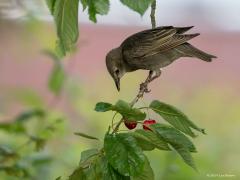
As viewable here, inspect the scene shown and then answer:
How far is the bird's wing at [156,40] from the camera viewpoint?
117 inches

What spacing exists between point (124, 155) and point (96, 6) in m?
0.50

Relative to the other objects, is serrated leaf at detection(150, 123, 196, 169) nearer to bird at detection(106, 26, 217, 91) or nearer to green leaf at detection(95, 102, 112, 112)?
green leaf at detection(95, 102, 112, 112)

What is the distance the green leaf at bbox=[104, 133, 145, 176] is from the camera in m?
1.83

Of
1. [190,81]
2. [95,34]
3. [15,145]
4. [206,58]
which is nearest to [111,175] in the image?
[206,58]

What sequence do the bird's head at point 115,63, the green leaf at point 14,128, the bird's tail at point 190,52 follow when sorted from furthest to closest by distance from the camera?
the bird's head at point 115,63
the green leaf at point 14,128
the bird's tail at point 190,52

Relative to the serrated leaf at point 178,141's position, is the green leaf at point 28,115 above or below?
below

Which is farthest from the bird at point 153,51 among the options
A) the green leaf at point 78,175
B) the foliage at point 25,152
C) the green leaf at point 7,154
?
the green leaf at point 78,175

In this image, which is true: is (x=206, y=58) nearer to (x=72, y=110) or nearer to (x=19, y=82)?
(x=72, y=110)

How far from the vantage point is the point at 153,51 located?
3.14 meters

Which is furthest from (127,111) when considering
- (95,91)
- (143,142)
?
(95,91)

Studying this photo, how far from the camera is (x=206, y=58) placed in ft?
9.72

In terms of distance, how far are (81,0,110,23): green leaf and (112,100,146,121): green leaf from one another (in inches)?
13.6

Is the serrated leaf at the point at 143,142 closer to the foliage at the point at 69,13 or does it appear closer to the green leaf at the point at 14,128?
the foliage at the point at 69,13

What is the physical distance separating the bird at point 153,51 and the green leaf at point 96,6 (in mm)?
723
